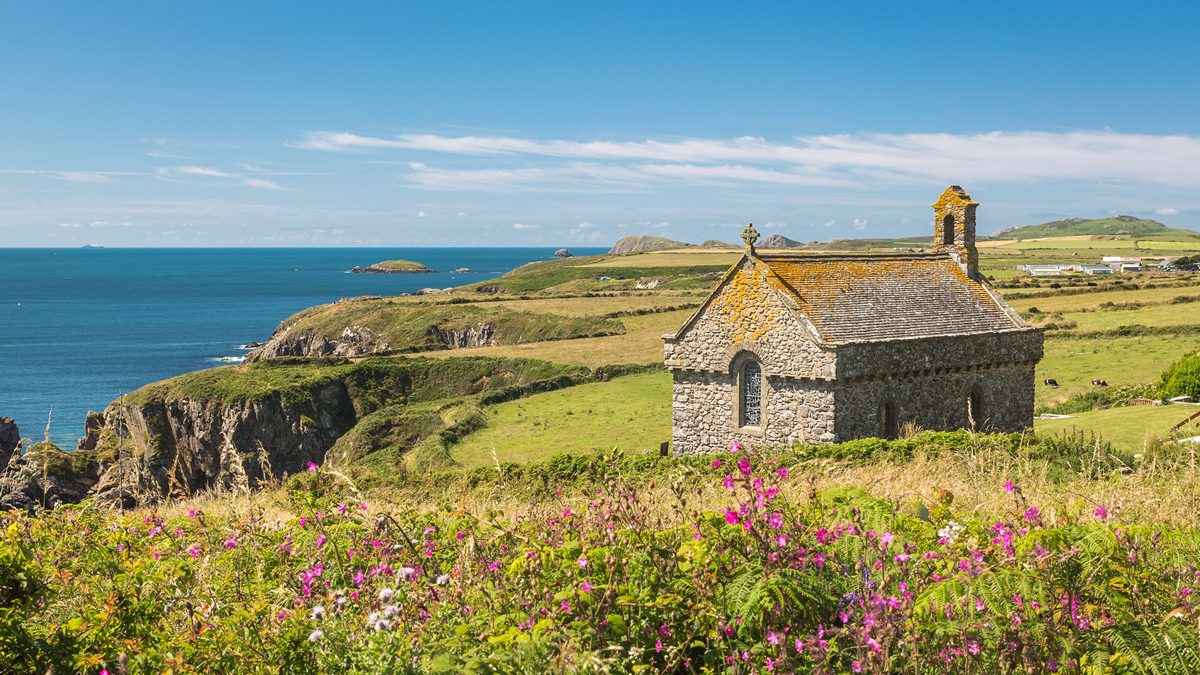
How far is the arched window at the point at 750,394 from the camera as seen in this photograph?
87.9 feet

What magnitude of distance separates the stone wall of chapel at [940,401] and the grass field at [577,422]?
998 centimetres

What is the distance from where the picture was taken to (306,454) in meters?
58.6

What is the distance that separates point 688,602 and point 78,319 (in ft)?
620

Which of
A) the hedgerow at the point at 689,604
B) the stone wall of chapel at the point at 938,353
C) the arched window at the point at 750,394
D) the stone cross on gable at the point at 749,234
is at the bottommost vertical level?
the arched window at the point at 750,394

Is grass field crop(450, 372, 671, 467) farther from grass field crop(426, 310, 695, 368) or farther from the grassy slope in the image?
the grassy slope

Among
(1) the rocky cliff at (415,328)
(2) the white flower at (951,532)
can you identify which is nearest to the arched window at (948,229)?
(2) the white flower at (951,532)

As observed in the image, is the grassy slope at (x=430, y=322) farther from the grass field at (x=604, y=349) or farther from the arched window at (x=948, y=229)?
the arched window at (x=948, y=229)

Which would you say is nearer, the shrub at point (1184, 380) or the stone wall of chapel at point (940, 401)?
the stone wall of chapel at point (940, 401)

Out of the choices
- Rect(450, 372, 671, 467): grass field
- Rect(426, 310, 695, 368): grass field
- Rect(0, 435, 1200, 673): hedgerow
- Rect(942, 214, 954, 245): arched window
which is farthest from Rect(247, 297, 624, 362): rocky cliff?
Rect(0, 435, 1200, 673): hedgerow

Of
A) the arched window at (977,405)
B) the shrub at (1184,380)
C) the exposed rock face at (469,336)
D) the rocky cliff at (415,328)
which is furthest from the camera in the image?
the exposed rock face at (469,336)

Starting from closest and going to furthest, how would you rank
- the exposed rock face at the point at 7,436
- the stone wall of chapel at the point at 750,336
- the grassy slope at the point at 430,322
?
the stone wall of chapel at the point at 750,336, the exposed rock face at the point at 7,436, the grassy slope at the point at 430,322

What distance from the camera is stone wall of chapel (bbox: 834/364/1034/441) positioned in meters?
25.3

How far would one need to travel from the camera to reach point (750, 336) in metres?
26.6

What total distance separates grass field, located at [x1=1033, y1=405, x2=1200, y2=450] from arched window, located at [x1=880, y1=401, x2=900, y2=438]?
360 centimetres
